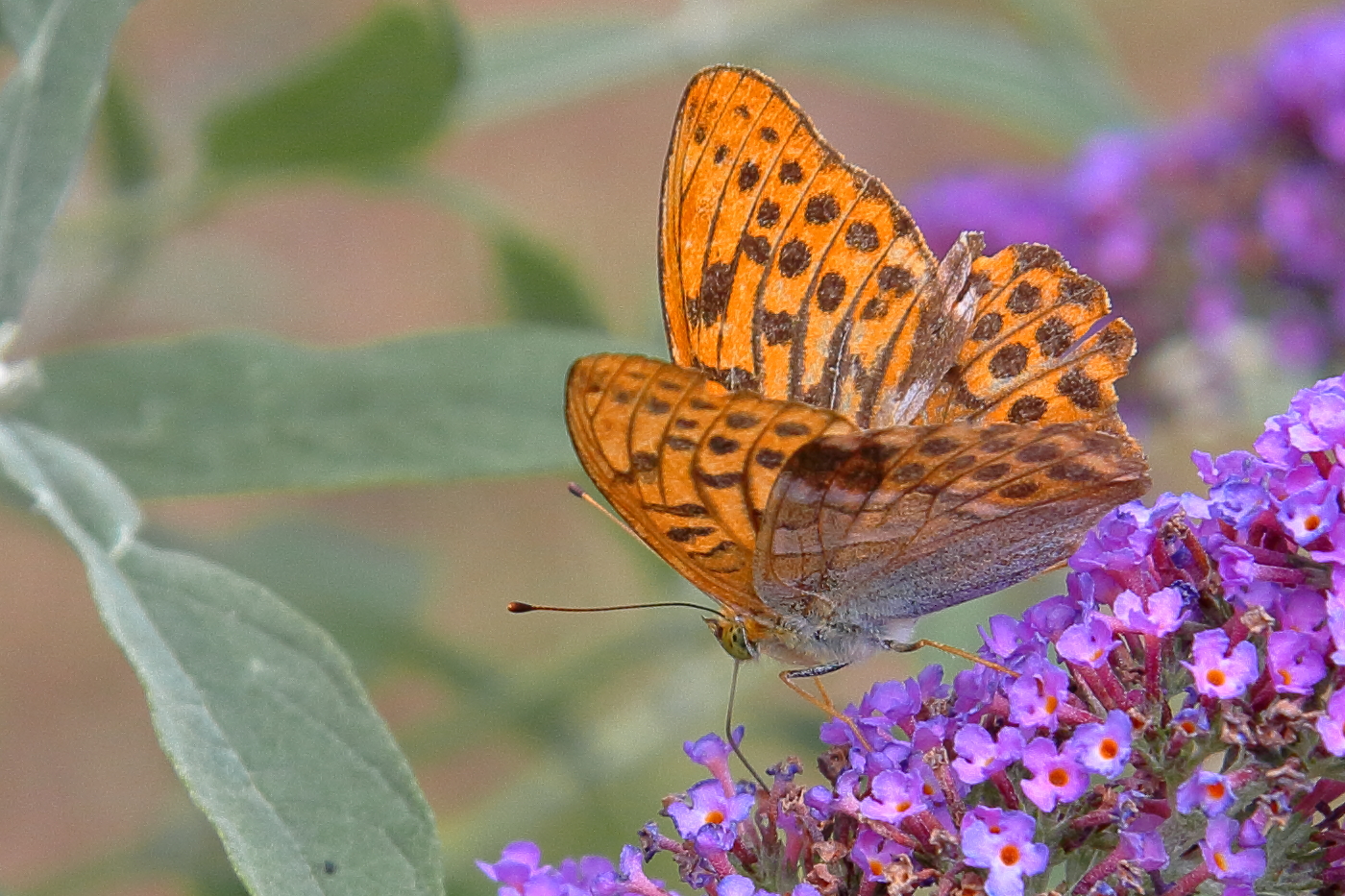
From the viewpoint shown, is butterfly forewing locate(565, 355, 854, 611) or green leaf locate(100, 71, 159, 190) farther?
green leaf locate(100, 71, 159, 190)

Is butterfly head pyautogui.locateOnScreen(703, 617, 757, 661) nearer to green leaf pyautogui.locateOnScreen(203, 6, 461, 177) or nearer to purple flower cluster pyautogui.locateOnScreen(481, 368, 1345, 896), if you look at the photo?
purple flower cluster pyautogui.locateOnScreen(481, 368, 1345, 896)

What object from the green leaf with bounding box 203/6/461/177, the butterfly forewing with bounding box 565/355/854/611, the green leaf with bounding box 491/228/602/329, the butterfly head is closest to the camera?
the butterfly forewing with bounding box 565/355/854/611

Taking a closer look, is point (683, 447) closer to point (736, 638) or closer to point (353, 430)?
point (736, 638)

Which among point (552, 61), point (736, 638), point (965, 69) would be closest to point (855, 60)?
point (965, 69)

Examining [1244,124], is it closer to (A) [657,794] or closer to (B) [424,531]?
(A) [657,794]

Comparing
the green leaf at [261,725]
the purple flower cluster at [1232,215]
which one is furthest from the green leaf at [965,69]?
the green leaf at [261,725]

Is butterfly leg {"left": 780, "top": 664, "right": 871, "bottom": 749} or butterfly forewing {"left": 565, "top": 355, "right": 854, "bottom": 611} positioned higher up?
butterfly forewing {"left": 565, "top": 355, "right": 854, "bottom": 611}

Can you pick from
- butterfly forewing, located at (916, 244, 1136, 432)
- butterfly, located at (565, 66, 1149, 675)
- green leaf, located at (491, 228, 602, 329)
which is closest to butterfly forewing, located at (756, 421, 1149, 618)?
butterfly, located at (565, 66, 1149, 675)
